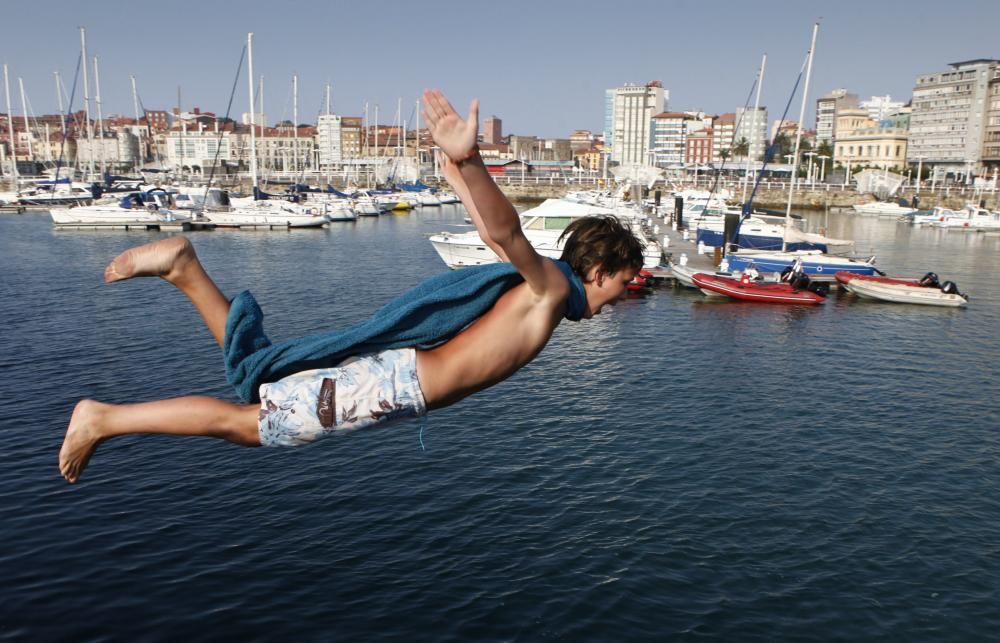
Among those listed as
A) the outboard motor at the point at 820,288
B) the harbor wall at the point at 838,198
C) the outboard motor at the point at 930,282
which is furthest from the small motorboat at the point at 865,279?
the harbor wall at the point at 838,198

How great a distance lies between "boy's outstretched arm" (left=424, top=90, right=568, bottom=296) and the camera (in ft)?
9.60

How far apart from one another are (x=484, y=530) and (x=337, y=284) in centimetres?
2697

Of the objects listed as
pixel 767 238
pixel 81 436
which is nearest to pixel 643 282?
pixel 767 238

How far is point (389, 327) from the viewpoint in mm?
3906

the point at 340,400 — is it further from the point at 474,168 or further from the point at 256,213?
the point at 256,213

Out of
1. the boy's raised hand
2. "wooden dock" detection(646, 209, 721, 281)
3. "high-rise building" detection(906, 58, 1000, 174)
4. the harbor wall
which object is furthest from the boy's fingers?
"high-rise building" detection(906, 58, 1000, 174)

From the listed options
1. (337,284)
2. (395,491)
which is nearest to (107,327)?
(337,284)

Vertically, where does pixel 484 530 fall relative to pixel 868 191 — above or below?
below

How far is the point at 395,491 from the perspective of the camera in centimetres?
1457

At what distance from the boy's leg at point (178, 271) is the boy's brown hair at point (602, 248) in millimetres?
1851

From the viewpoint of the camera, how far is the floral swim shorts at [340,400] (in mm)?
3922

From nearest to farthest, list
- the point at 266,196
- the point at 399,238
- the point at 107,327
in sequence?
1. the point at 107,327
2. the point at 399,238
3. the point at 266,196

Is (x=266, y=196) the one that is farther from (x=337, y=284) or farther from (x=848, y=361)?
(x=848, y=361)

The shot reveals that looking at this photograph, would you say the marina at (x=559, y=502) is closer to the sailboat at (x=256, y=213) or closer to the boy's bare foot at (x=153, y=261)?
the boy's bare foot at (x=153, y=261)
